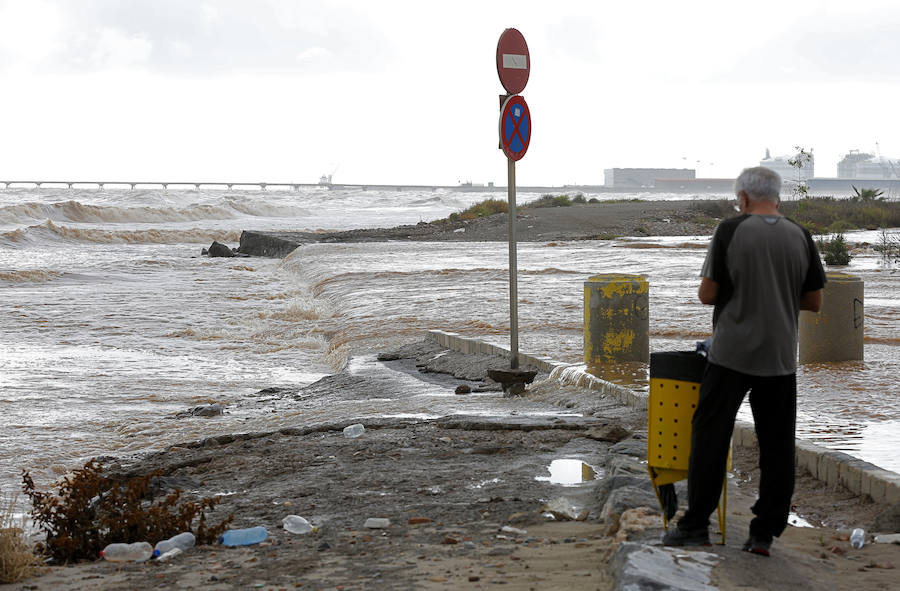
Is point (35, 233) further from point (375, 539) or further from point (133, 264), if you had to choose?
point (375, 539)

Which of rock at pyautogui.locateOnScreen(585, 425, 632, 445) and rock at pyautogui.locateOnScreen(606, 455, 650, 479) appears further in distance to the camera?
rock at pyautogui.locateOnScreen(585, 425, 632, 445)

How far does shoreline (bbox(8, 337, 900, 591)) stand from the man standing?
25 centimetres

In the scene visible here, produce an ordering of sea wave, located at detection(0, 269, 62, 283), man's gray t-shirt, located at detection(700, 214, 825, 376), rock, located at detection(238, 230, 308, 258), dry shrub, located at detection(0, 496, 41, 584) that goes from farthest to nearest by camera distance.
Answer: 1. rock, located at detection(238, 230, 308, 258)
2. sea wave, located at detection(0, 269, 62, 283)
3. dry shrub, located at detection(0, 496, 41, 584)
4. man's gray t-shirt, located at detection(700, 214, 825, 376)

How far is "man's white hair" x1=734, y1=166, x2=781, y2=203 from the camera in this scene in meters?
4.39

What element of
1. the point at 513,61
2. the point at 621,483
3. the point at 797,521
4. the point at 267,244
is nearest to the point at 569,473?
the point at 621,483

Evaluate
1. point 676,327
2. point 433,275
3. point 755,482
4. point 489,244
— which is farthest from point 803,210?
point 755,482

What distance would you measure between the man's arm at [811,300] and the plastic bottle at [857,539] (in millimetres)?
1269

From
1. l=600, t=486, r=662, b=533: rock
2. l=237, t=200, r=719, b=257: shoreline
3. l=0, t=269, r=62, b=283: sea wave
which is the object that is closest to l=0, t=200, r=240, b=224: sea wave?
l=237, t=200, r=719, b=257: shoreline

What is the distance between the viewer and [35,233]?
54.3m

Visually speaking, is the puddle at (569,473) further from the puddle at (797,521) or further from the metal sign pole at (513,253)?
the metal sign pole at (513,253)

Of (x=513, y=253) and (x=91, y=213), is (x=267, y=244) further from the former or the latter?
(x=91, y=213)

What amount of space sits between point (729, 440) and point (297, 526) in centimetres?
229

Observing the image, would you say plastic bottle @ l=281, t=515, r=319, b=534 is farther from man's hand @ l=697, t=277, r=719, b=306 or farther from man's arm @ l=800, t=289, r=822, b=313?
man's arm @ l=800, t=289, r=822, b=313

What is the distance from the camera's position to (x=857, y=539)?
198 inches
